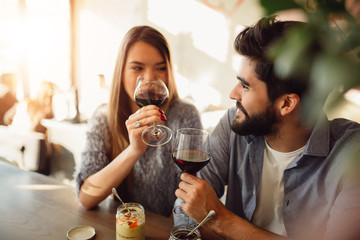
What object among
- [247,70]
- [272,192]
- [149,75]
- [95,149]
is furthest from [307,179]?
[95,149]

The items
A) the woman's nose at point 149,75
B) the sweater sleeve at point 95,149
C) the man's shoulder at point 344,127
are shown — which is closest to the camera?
the man's shoulder at point 344,127

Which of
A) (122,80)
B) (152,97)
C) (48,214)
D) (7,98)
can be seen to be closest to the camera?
(48,214)

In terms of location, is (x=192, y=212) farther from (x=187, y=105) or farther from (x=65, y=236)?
(x=187, y=105)

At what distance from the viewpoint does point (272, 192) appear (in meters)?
1.32

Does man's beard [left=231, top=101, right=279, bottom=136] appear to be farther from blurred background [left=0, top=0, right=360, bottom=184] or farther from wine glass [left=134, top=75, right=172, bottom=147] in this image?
blurred background [left=0, top=0, right=360, bottom=184]

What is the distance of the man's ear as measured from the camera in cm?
126

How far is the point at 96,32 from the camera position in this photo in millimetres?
4648

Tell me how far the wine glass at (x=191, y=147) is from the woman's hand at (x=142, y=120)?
0.23m

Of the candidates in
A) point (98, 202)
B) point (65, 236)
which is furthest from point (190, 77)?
point (65, 236)

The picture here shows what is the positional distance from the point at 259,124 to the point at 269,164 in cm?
21

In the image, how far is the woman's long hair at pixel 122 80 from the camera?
158cm

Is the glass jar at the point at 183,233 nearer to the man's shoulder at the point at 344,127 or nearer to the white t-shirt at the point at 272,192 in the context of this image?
the white t-shirt at the point at 272,192

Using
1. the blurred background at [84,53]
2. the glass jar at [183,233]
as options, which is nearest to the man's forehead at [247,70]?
the glass jar at [183,233]

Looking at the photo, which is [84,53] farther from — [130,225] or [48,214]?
[130,225]
